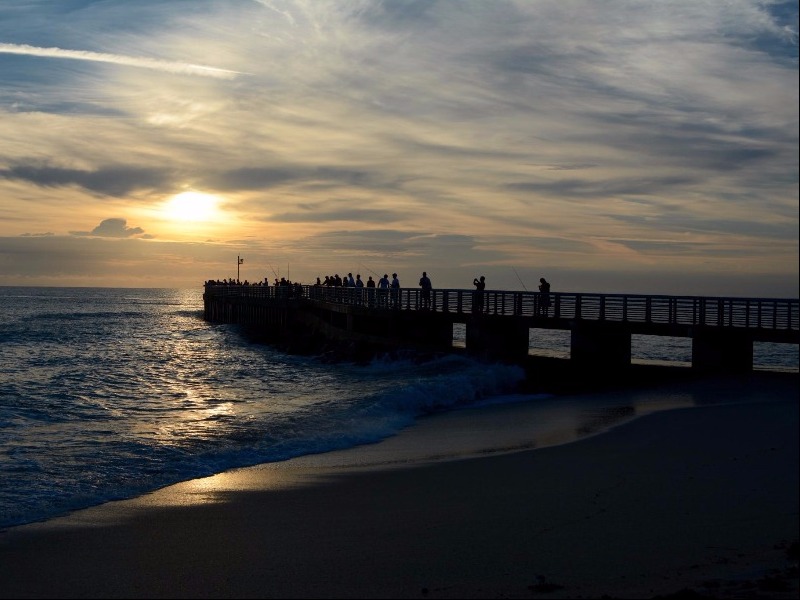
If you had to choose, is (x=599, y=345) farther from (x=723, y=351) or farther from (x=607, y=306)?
(x=723, y=351)

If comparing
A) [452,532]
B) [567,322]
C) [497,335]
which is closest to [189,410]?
[452,532]

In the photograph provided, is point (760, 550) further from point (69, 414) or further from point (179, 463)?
point (69, 414)

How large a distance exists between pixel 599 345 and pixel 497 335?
4.90 meters

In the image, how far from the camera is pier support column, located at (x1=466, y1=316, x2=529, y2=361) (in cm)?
3073

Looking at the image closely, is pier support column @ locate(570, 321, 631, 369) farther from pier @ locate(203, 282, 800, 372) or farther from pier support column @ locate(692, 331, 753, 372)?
pier support column @ locate(692, 331, 753, 372)

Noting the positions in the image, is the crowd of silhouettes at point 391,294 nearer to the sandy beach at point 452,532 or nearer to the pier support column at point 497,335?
the pier support column at point 497,335

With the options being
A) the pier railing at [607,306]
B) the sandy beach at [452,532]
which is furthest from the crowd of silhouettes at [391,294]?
the sandy beach at [452,532]

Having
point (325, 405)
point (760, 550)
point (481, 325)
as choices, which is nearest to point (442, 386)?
point (325, 405)

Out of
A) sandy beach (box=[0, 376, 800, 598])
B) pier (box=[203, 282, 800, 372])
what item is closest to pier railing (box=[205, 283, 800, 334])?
pier (box=[203, 282, 800, 372])

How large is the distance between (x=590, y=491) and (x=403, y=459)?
394 cm

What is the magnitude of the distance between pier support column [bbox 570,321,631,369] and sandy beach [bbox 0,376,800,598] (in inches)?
570

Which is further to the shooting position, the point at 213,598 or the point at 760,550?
the point at 760,550

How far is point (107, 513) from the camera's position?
9.62 m

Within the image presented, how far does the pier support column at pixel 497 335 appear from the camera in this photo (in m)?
30.7
